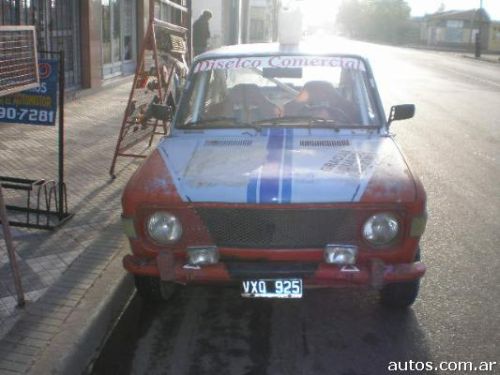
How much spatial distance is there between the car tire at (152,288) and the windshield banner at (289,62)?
→ 1.87 metres

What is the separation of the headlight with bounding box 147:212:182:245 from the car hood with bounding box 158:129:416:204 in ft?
0.56

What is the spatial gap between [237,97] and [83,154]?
3.92m

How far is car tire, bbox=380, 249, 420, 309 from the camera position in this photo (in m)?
4.04

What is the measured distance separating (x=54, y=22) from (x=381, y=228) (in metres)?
11.0

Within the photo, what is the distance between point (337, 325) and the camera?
13.2ft

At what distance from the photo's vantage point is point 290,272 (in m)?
3.49

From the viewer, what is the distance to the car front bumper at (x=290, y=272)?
11.5ft

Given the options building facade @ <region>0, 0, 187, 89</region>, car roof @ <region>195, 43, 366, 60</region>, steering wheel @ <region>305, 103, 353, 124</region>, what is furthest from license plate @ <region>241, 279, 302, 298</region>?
building facade @ <region>0, 0, 187, 89</region>

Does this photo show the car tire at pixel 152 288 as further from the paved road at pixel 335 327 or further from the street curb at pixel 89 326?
the street curb at pixel 89 326

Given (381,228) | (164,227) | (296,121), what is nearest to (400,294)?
(381,228)

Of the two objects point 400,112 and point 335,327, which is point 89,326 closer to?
point 335,327

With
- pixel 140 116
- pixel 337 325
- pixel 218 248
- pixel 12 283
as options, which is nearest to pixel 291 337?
pixel 337 325

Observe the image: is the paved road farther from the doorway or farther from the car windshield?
the doorway

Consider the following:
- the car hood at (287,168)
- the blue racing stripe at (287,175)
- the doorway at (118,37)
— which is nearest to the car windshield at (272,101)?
the car hood at (287,168)
